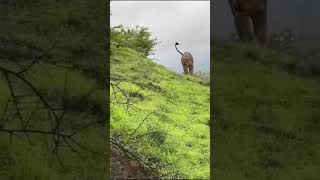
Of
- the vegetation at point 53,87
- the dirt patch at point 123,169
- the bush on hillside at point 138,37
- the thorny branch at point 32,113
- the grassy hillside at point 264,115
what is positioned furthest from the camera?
the bush on hillside at point 138,37

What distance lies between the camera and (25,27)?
27.8 ft

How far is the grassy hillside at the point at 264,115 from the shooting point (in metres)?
6.38

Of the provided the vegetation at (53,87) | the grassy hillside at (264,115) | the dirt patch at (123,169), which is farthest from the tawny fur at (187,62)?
the dirt patch at (123,169)

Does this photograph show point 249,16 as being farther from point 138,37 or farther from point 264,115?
point 138,37

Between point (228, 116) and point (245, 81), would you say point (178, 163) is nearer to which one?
point (228, 116)

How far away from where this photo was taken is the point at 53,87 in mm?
6922

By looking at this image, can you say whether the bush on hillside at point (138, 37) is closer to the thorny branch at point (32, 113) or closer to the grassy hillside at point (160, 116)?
the grassy hillside at point (160, 116)

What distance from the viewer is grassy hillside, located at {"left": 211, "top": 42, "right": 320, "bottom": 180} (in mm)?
6375

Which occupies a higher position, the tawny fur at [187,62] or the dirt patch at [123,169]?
the tawny fur at [187,62]

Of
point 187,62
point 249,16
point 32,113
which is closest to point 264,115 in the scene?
point 249,16

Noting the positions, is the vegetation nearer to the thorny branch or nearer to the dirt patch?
the thorny branch

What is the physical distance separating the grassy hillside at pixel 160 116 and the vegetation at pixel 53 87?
47cm

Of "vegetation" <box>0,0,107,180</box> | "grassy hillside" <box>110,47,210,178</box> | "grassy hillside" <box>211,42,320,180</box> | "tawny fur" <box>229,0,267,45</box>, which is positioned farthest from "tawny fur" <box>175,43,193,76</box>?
"tawny fur" <box>229,0,267,45</box>

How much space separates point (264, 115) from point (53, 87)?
8.57 feet
